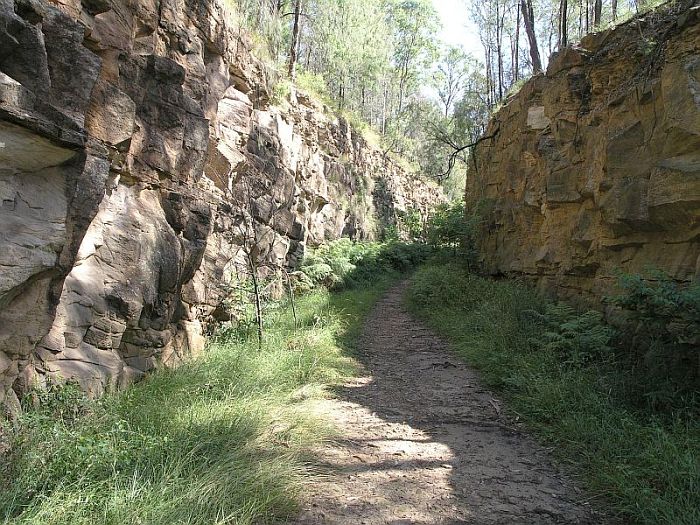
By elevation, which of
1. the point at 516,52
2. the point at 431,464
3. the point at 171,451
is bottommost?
the point at 431,464

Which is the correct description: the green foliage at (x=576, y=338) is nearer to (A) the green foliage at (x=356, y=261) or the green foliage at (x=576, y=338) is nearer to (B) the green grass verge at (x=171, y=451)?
(B) the green grass verge at (x=171, y=451)

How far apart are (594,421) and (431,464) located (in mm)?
1642

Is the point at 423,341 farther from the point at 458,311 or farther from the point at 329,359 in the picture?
the point at 329,359

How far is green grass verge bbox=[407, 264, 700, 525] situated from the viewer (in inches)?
120

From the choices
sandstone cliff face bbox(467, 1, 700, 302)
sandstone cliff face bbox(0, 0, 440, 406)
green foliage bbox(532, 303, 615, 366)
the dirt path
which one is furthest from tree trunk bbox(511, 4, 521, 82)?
the dirt path

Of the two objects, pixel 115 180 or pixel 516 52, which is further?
pixel 516 52

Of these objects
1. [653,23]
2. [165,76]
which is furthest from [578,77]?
[165,76]

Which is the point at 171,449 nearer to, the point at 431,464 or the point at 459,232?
the point at 431,464

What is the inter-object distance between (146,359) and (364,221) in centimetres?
1551

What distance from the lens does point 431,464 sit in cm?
387

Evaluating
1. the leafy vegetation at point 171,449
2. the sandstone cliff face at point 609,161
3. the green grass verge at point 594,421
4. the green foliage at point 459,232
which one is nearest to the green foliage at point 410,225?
the green foliage at point 459,232

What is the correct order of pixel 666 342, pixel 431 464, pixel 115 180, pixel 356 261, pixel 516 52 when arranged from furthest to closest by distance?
pixel 516 52 → pixel 356 261 → pixel 115 180 → pixel 666 342 → pixel 431 464

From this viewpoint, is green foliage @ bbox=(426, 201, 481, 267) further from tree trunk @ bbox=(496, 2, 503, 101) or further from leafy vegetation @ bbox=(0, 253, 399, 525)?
tree trunk @ bbox=(496, 2, 503, 101)

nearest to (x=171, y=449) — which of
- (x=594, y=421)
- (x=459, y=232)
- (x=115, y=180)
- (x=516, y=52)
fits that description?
(x=115, y=180)
